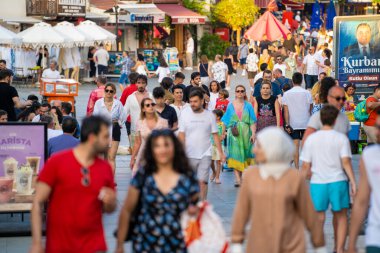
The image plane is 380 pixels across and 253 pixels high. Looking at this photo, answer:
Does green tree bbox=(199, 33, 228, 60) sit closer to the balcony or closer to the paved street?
the balcony

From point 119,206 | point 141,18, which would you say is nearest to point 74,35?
point 141,18

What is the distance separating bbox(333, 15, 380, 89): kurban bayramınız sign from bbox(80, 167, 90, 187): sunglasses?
14737 millimetres

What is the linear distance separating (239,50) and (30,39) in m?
14.1

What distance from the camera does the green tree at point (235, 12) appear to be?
6022 cm

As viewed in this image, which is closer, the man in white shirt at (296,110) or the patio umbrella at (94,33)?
the man in white shirt at (296,110)

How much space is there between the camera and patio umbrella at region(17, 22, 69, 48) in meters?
36.8

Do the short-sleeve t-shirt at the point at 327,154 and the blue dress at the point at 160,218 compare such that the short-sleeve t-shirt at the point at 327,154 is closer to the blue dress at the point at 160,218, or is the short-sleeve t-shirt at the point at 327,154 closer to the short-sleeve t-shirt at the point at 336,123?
the short-sleeve t-shirt at the point at 336,123

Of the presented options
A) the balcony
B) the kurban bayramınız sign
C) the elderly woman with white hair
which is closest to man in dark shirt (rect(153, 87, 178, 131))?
the kurban bayramınız sign

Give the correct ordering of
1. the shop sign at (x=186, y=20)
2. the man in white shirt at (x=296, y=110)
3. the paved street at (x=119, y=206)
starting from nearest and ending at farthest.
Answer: the paved street at (x=119, y=206)
the man in white shirt at (x=296, y=110)
the shop sign at (x=186, y=20)

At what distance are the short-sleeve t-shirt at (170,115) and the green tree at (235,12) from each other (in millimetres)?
45542

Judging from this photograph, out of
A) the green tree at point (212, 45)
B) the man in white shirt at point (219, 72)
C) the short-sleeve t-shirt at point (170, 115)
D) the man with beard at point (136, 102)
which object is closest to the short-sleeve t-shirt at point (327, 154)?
the short-sleeve t-shirt at point (170, 115)

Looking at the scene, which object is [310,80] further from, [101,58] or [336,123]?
[336,123]

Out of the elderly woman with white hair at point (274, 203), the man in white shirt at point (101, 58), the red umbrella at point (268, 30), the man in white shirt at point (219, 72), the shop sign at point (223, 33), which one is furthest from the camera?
the shop sign at point (223, 33)

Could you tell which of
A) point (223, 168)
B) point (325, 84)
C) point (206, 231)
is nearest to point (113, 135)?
point (223, 168)
